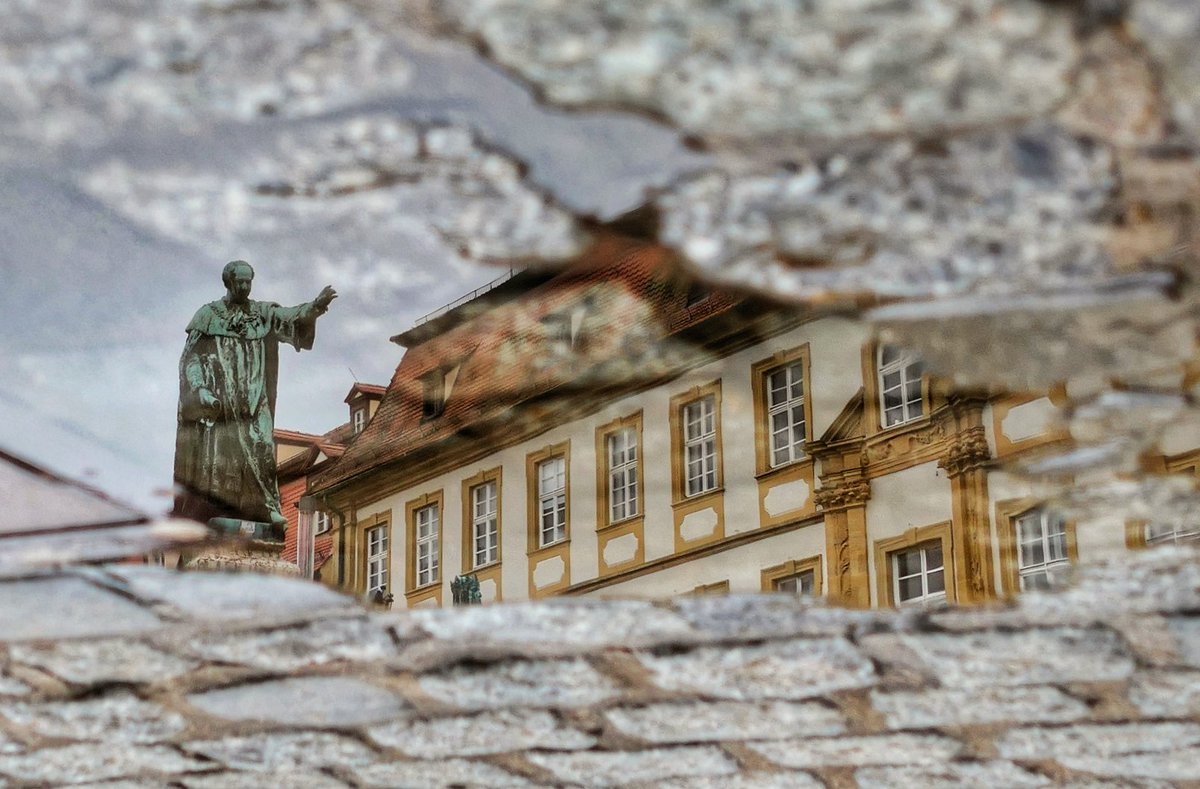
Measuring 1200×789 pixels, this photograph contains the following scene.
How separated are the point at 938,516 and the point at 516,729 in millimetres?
1409

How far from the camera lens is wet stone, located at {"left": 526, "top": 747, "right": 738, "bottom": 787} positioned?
165 inches

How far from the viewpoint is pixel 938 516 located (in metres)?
3.16

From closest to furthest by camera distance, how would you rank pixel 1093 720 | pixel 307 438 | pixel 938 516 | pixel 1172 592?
pixel 938 516 < pixel 307 438 < pixel 1172 592 < pixel 1093 720

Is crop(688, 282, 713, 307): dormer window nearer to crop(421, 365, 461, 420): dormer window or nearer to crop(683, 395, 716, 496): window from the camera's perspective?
crop(683, 395, 716, 496): window

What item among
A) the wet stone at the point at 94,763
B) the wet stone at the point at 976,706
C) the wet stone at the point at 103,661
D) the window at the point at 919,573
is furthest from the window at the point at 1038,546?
the wet stone at the point at 94,763

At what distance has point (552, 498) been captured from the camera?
338cm

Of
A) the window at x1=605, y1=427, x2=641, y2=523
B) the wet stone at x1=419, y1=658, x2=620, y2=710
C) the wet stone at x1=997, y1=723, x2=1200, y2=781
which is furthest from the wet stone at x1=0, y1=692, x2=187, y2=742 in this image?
the wet stone at x1=997, y1=723, x2=1200, y2=781

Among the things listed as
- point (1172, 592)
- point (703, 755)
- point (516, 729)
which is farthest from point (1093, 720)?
point (516, 729)

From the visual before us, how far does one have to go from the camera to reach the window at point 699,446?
3252 millimetres

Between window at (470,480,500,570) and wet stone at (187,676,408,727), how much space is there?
639mm

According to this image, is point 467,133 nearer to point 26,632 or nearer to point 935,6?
point 935,6

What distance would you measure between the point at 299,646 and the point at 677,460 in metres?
1.06

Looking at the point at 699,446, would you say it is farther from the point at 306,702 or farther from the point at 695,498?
the point at 306,702

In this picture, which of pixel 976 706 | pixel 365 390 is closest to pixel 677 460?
pixel 365 390
